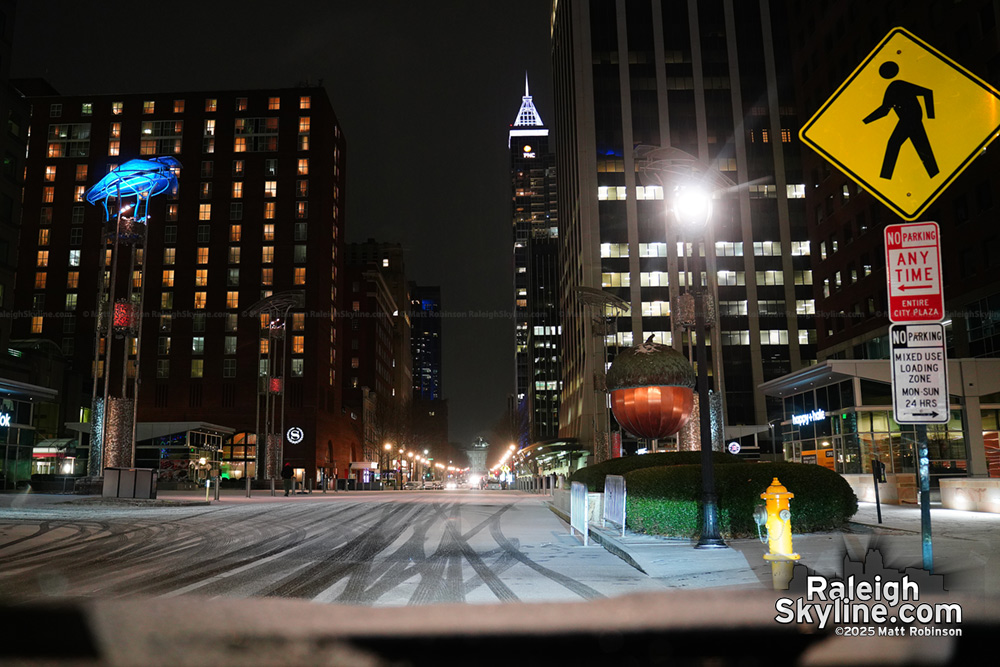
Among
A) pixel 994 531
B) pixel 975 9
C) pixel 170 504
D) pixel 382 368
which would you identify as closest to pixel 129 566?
pixel 994 531

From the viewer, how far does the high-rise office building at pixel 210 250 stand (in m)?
84.2

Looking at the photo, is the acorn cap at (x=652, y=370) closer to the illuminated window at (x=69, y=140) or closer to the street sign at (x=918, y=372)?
the street sign at (x=918, y=372)

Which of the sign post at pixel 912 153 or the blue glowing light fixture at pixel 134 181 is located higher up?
the blue glowing light fixture at pixel 134 181

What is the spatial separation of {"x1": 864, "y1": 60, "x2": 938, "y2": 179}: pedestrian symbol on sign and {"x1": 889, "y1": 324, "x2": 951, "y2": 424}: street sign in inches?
48.5

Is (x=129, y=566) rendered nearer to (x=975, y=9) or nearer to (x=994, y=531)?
(x=994, y=531)

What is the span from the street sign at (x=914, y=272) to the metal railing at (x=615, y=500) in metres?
9.12

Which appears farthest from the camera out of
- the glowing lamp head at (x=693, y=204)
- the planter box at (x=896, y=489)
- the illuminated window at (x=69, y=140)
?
the illuminated window at (x=69, y=140)

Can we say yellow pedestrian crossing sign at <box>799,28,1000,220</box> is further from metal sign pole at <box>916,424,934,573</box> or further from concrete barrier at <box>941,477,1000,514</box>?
concrete barrier at <box>941,477,1000,514</box>

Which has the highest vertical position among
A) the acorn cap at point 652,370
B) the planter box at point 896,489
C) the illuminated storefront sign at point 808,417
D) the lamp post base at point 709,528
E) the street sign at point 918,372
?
the acorn cap at point 652,370

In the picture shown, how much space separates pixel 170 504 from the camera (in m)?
29.8

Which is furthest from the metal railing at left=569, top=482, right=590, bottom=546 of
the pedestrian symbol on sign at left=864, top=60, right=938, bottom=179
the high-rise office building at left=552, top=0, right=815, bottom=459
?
the high-rise office building at left=552, top=0, right=815, bottom=459

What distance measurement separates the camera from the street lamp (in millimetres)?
12273

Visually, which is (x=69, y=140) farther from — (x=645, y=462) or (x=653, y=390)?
(x=645, y=462)

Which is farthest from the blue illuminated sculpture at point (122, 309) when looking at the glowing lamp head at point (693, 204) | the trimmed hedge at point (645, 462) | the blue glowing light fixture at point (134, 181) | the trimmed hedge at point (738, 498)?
the glowing lamp head at point (693, 204)
